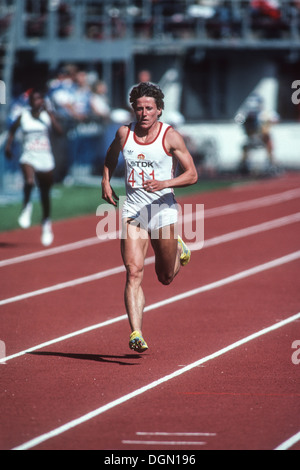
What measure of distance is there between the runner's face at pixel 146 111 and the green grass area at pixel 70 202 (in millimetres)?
9150

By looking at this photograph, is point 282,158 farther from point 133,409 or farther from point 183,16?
point 133,409

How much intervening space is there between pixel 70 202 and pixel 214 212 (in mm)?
3169

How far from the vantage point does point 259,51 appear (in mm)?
33812

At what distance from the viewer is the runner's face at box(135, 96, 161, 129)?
807 cm

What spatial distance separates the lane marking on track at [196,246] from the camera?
11359 mm

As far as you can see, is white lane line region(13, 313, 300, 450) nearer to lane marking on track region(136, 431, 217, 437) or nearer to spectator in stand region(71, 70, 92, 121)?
lane marking on track region(136, 431, 217, 437)

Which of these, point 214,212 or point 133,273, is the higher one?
point 214,212

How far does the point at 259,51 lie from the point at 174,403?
28021 millimetres

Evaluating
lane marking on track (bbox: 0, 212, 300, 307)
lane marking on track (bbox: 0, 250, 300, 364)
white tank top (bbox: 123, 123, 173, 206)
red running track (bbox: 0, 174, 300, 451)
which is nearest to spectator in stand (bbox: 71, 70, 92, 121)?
lane marking on track (bbox: 0, 212, 300, 307)

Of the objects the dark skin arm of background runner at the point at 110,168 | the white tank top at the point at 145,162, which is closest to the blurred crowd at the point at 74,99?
the dark skin arm of background runner at the point at 110,168
